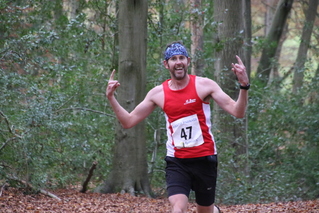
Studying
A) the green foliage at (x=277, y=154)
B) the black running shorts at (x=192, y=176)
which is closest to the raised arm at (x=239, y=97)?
the black running shorts at (x=192, y=176)

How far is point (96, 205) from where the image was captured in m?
9.59

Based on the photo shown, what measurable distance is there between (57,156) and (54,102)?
1.21 m

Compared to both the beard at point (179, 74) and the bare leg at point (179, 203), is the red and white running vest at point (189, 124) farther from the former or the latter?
the bare leg at point (179, 203)

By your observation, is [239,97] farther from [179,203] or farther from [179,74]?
[179,203]

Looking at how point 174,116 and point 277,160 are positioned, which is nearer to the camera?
point 174,116

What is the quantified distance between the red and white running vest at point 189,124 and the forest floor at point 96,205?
162 inches

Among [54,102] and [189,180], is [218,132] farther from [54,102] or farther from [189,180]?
[189,180]

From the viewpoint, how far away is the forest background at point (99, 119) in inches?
368

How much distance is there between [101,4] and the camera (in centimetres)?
1249

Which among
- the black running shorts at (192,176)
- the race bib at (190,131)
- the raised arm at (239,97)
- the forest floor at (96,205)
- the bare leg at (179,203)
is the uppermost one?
the raised arm at (239,97)

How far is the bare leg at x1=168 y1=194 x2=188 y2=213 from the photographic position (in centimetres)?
500

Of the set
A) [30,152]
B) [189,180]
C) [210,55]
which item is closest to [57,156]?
[30,152]

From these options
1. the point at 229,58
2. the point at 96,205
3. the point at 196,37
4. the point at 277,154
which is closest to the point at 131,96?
the point at 96,205

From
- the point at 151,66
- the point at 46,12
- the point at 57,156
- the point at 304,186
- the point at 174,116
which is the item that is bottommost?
the point at 304,186
